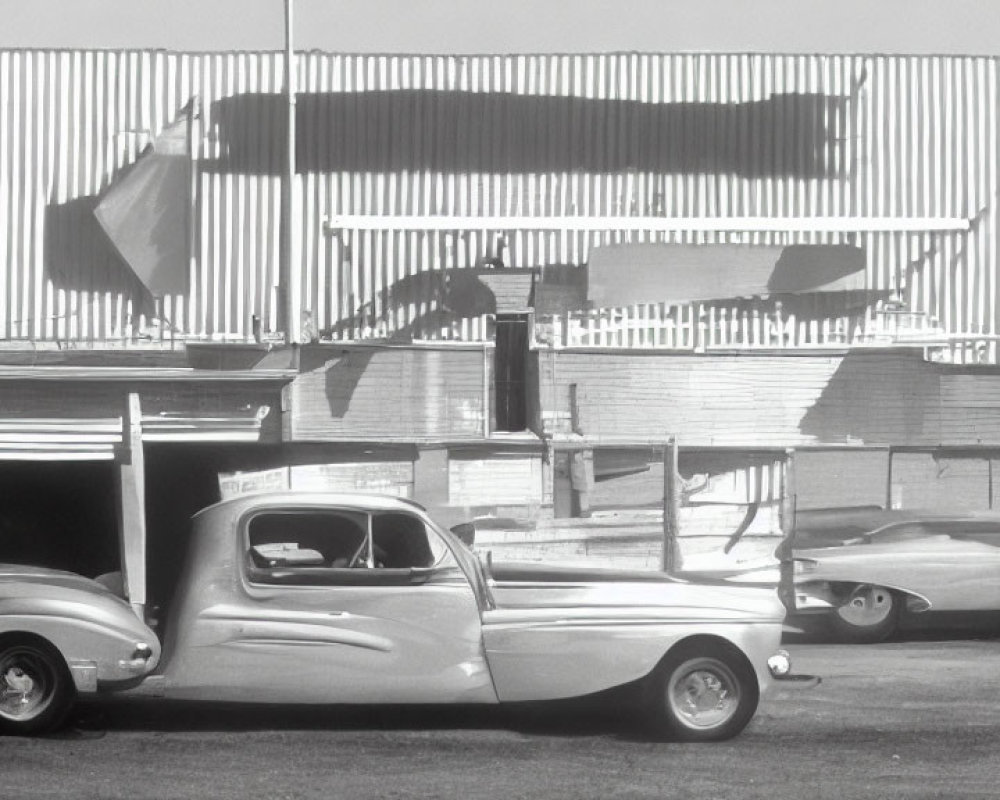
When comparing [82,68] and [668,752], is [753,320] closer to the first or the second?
[82,68]

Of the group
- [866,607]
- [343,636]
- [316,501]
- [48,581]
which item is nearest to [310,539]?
[316,501]

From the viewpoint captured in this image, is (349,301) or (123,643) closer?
(123,643)

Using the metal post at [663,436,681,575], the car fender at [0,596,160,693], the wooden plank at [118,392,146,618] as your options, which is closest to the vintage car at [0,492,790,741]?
the car fender at [0,596,160,693]

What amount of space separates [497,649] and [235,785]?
5.97 feet

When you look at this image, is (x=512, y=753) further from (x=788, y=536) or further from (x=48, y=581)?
(x=788, y=536)

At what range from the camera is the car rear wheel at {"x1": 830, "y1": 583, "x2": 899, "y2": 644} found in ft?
49.3

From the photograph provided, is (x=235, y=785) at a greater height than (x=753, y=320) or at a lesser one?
lesser

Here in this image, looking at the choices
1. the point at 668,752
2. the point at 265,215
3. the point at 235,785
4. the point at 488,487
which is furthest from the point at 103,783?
the point at 265,215

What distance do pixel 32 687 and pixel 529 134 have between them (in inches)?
418

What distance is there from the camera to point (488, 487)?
17750mm

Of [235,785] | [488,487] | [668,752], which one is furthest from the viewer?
[488,487]

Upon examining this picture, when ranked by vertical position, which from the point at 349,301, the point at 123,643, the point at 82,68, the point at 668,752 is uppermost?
the point at 82,68

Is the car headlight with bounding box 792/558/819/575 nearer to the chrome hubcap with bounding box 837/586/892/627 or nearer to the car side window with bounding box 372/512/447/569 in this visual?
the chrome hubcap with bounding box 837/586/892/627

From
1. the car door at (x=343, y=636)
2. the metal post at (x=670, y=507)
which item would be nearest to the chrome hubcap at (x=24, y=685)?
the car door at (x=343, y=636)
